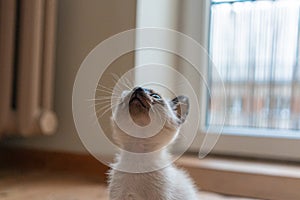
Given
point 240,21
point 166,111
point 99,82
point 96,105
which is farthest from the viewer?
point 240,21

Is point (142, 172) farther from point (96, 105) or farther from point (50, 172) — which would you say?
point (50, 172)

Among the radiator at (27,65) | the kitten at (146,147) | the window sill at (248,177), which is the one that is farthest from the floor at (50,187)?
→ the kitten at (146,147)

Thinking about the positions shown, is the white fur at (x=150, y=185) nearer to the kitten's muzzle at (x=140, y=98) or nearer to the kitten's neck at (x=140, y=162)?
the kitten's neck at (x=140, y=162)

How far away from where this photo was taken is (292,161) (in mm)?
1106

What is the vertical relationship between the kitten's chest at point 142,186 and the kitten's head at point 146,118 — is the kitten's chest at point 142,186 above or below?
below

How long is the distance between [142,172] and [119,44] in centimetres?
49

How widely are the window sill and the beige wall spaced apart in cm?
43

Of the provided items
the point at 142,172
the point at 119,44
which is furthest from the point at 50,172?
the point at 142,172

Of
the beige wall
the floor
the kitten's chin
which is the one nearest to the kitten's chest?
the kitten's chin

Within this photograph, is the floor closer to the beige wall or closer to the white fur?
the beige wall

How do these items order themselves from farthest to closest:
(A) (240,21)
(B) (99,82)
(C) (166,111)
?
(A) (240,21) → (B) (99,82) → (C) (166,111)

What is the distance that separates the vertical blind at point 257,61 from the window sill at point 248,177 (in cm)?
17

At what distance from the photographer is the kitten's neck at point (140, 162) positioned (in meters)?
0.72

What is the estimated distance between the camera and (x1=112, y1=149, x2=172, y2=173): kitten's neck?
72cm
